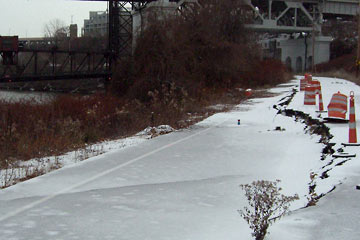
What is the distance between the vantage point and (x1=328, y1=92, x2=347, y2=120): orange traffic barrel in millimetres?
15172

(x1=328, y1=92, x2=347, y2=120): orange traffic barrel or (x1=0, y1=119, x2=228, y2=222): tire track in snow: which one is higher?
(x1=328, y1=92, x2=347, y2=120): orange traffic barrel

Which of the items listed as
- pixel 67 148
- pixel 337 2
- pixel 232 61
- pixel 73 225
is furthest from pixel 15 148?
pixel 337 2

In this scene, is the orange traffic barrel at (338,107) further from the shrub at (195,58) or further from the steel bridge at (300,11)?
the steel bridge at (300,11)

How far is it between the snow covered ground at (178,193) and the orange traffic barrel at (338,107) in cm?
180

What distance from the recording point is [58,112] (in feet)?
62.4

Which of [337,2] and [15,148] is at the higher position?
[337,2]

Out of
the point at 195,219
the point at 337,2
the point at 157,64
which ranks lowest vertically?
the point at 195,219

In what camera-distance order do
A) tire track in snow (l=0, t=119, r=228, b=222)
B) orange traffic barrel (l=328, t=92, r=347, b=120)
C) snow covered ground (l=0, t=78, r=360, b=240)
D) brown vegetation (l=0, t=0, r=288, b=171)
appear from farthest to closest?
orange traffic barrel (l=328, t=92, r=347, b=120)
brown vegetation (l=0, t=0, r=288, b=171)
tire track in snow (l=0, t=119, r=228, b=222)
snow covered ground (l=0, t=78, r=360, b=240)

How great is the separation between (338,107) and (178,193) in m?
9.27

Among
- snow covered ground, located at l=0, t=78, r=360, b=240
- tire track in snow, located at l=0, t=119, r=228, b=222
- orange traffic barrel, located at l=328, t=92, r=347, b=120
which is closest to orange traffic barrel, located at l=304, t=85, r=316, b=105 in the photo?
orange traffic barrel, located at l=328, t=92, r=347, b=120

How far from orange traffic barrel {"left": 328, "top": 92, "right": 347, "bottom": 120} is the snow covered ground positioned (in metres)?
1.80

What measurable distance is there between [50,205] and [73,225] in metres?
1.05

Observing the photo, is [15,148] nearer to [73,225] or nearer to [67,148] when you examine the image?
[67,148]

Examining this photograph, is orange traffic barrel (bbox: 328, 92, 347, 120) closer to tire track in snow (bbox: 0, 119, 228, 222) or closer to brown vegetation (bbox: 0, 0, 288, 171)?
tire track in snow (bbox: 0, 119, 228, 222)
